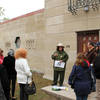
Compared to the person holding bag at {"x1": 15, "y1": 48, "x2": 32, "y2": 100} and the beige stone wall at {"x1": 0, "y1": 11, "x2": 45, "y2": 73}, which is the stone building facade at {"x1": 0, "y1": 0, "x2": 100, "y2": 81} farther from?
the person holding bag at {"x1": 15, "y1": 48, "x2": 32, "y2": 100}

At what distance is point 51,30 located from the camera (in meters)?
8.58

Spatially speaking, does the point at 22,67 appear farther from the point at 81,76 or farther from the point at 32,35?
the point at 32,35

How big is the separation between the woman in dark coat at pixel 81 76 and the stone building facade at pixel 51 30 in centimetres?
369

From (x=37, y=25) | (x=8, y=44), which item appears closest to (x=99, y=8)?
(x=37, y=25)

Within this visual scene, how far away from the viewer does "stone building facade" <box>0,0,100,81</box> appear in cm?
708

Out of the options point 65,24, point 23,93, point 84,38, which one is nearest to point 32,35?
point 65,24

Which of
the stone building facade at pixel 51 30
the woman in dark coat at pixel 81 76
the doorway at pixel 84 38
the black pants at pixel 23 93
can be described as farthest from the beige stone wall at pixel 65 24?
the woman in dark coat at pixel 81 76

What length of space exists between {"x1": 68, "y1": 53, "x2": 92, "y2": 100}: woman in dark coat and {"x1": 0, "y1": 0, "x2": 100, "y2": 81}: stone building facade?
369 cm

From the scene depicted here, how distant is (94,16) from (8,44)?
901cm

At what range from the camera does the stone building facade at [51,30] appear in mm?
7078

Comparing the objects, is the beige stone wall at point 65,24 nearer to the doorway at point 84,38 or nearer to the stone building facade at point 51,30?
the stone building facade at point 51,30

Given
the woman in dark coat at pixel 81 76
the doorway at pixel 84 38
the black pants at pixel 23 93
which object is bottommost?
the black pants at pixel 23 93

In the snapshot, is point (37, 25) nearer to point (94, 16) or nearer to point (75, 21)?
point (75, 21)

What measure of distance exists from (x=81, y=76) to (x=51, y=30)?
5.54 metres
